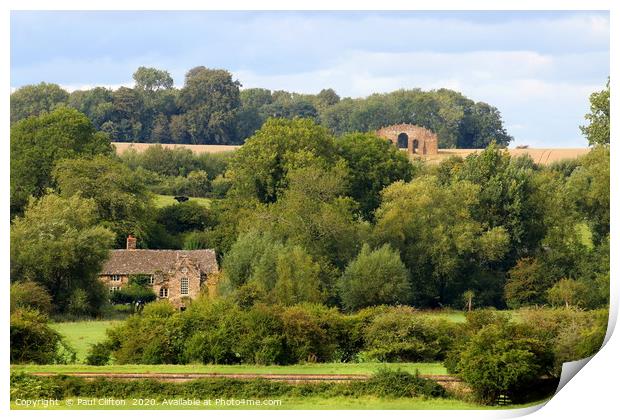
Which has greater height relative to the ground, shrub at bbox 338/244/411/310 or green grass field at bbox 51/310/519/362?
shrub at bbox 338/244/411/310

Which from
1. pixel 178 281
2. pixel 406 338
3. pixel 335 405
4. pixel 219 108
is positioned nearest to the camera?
pixel 335 405

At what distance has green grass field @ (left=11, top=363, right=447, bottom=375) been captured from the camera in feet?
73.9

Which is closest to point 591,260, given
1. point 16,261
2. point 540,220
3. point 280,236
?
point 540,220

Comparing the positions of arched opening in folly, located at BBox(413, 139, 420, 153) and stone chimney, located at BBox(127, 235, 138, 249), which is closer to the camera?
stone chimney, located at BBox(127, 235, 138, 249)

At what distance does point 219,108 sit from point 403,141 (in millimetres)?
6199

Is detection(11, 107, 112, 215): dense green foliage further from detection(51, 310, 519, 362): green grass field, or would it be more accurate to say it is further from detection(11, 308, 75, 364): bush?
detection(11, 308, 75, 364): bush

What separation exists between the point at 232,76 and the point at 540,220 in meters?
6.47

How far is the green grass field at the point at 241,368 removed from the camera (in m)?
22.5

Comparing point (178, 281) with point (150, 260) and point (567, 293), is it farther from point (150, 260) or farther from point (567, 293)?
point (567, 293)

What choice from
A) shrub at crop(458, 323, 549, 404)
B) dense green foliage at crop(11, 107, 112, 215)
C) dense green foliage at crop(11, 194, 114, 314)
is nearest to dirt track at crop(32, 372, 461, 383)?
shrub at crop(458, 323, 549, 404)

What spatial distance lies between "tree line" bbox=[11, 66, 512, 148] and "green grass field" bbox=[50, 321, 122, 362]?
3.76 meters

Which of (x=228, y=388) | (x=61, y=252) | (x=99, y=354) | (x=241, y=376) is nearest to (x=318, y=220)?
(x=61, y=252)

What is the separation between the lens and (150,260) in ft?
96.1

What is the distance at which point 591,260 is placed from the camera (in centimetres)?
2644
